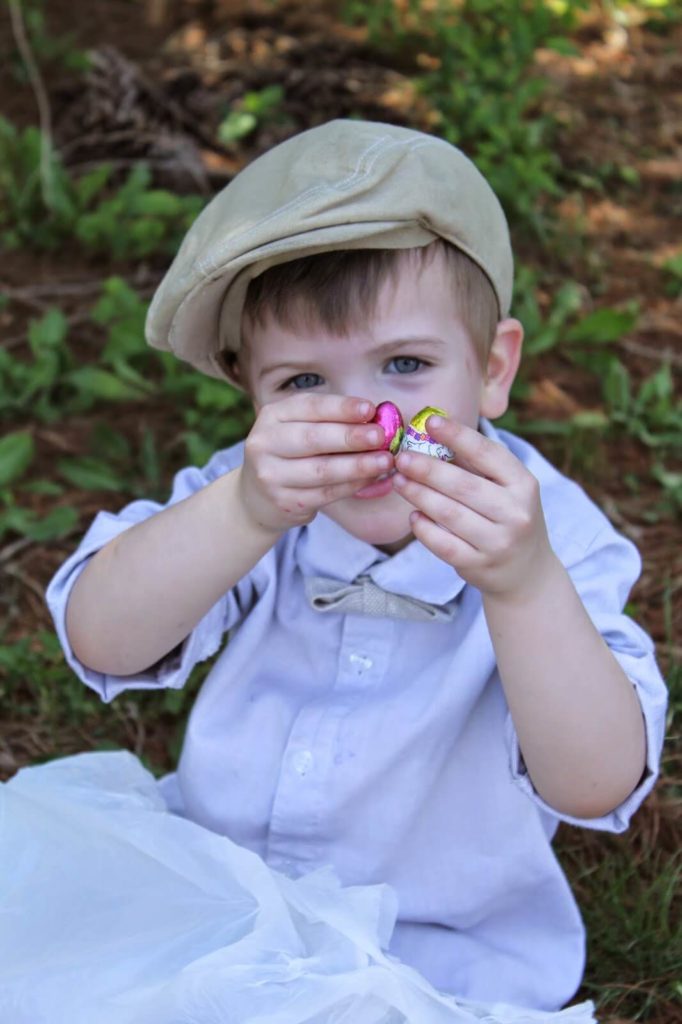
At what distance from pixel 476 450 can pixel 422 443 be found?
3.2 inches

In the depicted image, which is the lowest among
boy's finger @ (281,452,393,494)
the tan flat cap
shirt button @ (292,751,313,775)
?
shirt button @ (292,751,313,775)

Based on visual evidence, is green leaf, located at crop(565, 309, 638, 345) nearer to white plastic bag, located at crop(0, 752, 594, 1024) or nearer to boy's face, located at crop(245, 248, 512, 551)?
boy's face, located at crop(245, 248, 512, 551)

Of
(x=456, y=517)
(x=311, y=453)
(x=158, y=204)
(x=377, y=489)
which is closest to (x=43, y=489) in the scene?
(x=158, y=204)

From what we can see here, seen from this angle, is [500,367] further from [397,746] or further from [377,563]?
[397,746]

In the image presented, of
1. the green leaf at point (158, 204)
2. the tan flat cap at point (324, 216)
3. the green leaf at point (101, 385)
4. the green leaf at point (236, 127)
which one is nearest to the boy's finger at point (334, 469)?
the tan flat cap at point (324, 216)

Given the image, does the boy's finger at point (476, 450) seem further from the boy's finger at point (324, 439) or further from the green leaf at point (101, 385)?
the green leaf at point (101, 385)

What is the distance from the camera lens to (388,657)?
187 centimetres

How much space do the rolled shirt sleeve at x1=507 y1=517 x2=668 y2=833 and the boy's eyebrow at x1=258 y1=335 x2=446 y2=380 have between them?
390mm

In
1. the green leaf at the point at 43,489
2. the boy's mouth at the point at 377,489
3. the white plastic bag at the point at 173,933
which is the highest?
the boy's mouth at the point at 377,489

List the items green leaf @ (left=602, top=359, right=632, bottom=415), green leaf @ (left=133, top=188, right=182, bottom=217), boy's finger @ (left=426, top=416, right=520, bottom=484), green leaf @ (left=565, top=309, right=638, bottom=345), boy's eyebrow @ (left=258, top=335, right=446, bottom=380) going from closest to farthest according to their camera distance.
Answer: boy's finger @ (left=426, top=416, right=520, bottom=484) < boy's eyebrow @ (left=258, top=335, right=446, bottom=380) < green leaf @ (left=602, top=359, right=632, bottom=415) < green leaf @ (left=565, top=309, right=638, bottom=345) < green leaf @ (left=133, top=188, right=182, bottom=217)

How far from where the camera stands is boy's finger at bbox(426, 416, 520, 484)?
143 cm

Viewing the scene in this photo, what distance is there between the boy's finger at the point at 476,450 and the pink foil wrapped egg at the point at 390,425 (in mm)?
83

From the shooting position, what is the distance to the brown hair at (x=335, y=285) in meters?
1.64

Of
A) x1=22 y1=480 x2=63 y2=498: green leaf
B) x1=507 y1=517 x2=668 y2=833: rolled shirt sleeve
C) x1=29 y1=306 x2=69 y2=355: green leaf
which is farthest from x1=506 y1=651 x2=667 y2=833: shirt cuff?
x1=29 y1=306 x2=69 y2=355: green leaf
